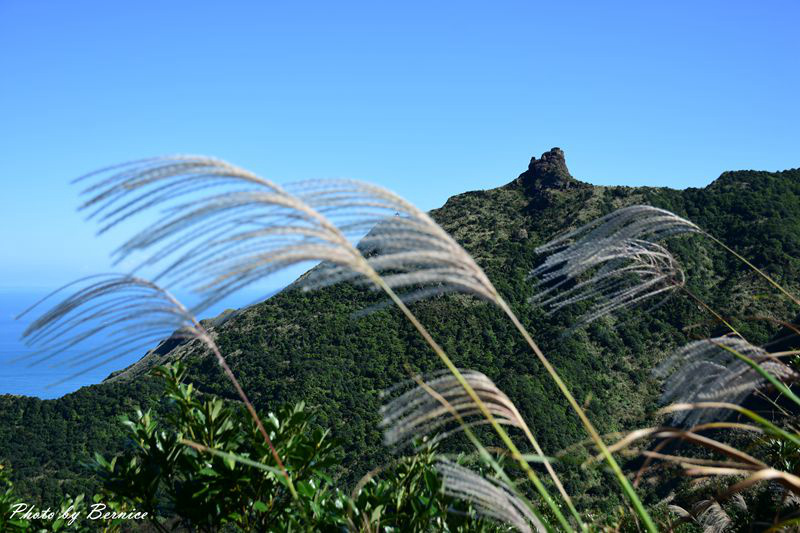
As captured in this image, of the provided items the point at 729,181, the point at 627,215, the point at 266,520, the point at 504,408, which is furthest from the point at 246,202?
the point at 729,181

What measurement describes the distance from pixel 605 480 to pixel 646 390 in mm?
7945

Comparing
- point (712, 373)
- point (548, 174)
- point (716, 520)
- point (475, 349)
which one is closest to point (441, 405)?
point (712, 373)

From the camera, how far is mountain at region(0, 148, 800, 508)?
91.4 ft

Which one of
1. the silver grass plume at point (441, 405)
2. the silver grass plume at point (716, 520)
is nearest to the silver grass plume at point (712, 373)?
the silver grass plume at point (441, 405)

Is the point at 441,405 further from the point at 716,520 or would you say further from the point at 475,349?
the point at 475,349

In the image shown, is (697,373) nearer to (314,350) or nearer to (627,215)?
(627,215)

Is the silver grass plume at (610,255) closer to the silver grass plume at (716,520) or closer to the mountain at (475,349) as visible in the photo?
the silver grass plume at (716,520)

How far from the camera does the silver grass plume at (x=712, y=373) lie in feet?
5.44

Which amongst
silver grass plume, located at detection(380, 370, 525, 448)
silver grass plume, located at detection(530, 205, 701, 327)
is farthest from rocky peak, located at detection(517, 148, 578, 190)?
silver grass plume, located at detection(380, 370, 525, 448)

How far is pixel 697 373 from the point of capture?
1.93 meters

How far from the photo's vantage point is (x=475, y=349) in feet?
112

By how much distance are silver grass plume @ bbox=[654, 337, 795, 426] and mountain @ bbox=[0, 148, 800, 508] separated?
71.3 feet

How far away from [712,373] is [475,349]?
107 feet

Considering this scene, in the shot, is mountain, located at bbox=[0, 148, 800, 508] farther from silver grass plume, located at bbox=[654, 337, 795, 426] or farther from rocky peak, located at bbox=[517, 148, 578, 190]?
silver grass plume, located at bbox=[654, 337, 795, 426]
